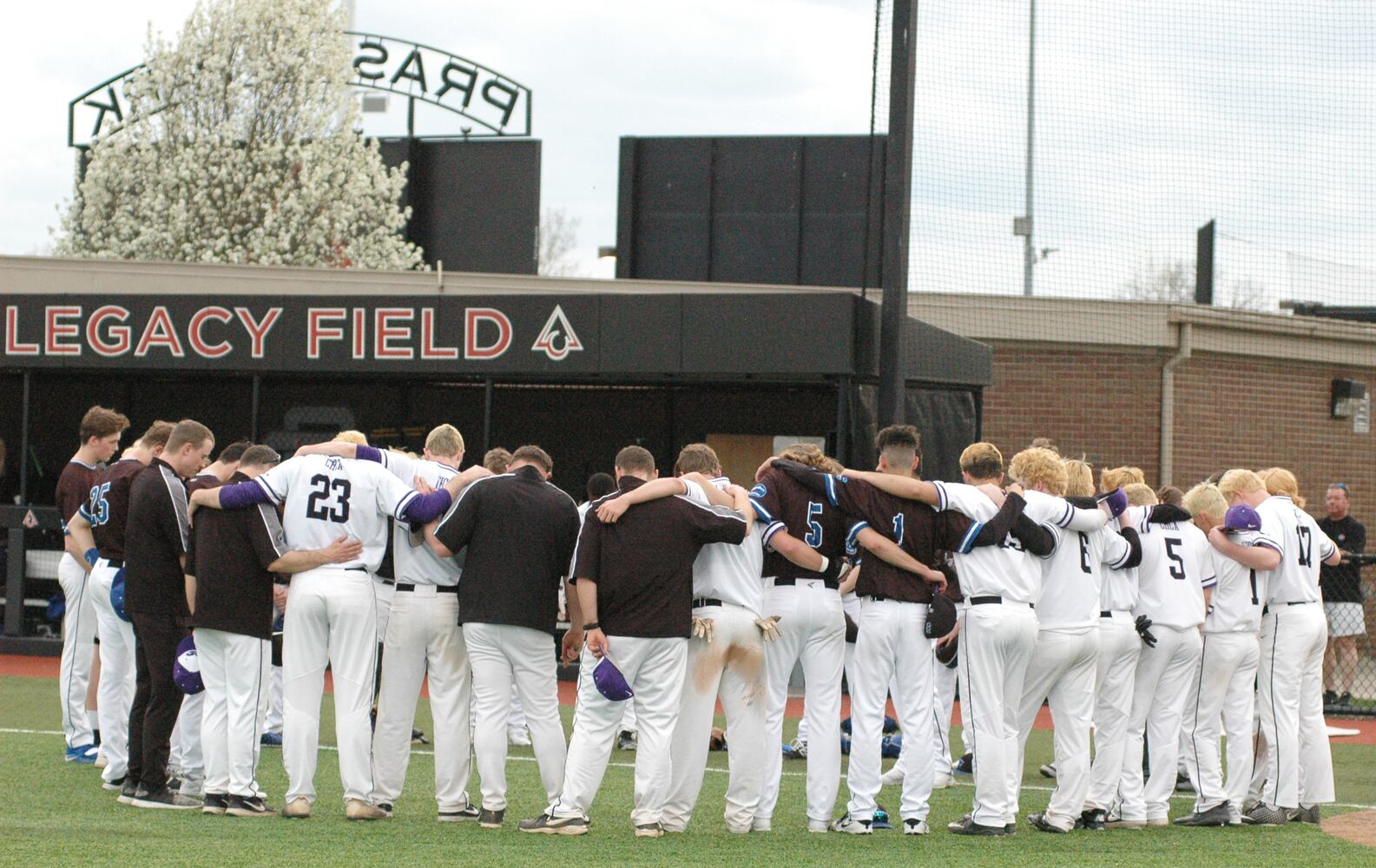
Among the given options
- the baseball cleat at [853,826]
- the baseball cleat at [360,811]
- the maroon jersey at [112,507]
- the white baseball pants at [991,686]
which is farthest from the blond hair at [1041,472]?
the maroon jersey at [112,507]

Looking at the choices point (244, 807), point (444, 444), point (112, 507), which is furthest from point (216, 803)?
point (444, 444)

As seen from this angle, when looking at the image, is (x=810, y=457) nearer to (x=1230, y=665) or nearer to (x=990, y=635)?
(x=990, y=635)

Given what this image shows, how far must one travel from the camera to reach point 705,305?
13523 millimetres

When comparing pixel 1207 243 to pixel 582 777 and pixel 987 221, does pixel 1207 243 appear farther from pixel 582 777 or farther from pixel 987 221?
pixel 582 777

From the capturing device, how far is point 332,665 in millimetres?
7281

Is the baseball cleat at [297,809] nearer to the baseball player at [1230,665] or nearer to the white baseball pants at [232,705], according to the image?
the white baseball pants at [232,705]

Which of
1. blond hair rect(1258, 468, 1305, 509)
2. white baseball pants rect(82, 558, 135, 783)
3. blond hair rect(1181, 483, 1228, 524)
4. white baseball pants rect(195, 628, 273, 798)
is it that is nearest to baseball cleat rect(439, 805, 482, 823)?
white baseball pants rect(195, 628, 273, 798)

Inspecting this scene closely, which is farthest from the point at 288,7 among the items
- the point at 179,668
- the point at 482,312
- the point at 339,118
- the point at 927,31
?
the point at 179,668

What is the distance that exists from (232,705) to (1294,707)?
5334 mm

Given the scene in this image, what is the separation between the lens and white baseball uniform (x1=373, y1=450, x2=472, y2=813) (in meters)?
7.29

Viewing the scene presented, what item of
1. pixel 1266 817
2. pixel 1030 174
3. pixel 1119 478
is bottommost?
pixel 1266 817

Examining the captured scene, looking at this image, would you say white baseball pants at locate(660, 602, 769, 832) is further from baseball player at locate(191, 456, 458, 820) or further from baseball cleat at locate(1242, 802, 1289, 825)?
baseball cleat at locate(1242, 802, 1289, 825)

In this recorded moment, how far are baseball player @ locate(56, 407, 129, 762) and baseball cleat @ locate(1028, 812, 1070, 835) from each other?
537 cm

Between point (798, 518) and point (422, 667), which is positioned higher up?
point (798, 518)
